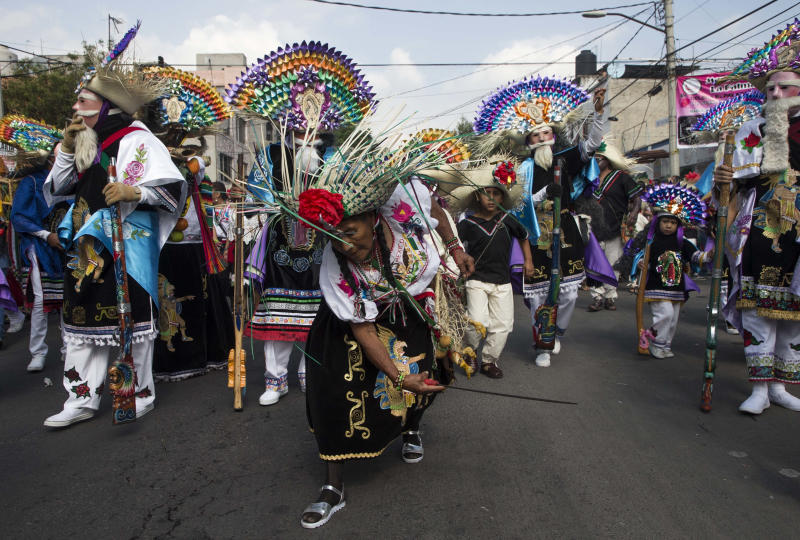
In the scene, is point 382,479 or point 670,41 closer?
point 382,479

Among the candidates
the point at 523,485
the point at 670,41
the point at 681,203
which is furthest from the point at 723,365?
the point at 670,41

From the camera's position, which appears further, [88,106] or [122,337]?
[88,106]

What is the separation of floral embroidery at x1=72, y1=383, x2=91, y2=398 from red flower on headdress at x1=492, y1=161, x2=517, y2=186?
3770 millimetres

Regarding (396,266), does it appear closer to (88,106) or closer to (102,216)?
(102,216)

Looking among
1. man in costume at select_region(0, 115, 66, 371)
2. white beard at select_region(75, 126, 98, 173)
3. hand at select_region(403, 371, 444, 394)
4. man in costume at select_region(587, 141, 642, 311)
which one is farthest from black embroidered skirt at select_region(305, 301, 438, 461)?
man in costume at select_region(0, 115, 66, 371)

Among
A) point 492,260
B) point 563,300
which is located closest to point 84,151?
point 492,260

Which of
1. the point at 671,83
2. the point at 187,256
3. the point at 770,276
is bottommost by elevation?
the point at 770,276

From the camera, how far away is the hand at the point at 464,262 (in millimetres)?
3301

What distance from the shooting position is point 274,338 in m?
4.49

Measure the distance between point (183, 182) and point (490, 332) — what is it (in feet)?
10.1

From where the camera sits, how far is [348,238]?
2619 mm

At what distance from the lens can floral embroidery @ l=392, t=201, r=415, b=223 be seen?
293 cm

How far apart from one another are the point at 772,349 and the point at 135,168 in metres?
A: 4.92

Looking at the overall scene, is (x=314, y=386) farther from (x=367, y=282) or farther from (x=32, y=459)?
(x=32, y=459)
